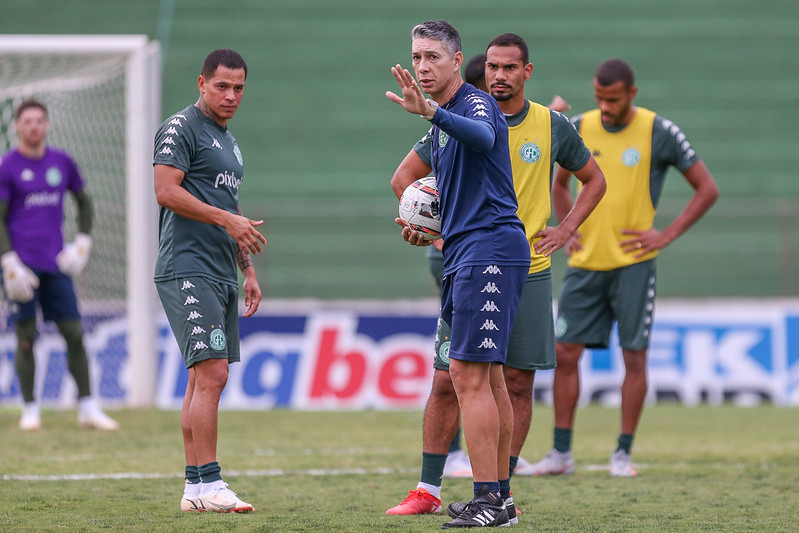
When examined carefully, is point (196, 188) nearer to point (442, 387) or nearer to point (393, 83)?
point (442, 387)

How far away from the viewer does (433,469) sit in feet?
17.7

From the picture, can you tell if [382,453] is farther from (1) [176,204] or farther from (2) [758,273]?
(2) [758,273]

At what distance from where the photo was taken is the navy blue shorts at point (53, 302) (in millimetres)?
9500

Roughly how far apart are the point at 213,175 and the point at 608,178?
2.65 m

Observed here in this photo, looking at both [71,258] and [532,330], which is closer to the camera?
[532,330]

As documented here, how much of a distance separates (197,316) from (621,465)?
2829 mm

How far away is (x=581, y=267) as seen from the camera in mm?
7109

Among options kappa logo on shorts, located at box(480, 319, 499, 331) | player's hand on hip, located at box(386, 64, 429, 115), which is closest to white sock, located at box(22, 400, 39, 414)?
kappa logo on shorts, located at box(480, 319, 499, 331)

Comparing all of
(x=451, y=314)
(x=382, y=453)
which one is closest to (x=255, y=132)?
(x=382, y=453)

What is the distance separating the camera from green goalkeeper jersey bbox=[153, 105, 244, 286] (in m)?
5.40

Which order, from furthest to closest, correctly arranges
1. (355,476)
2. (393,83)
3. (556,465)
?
1. (393,83)
2. (556,465)
3. (355,476)

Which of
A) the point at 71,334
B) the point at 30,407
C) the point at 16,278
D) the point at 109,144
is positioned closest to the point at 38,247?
the point at 16,278

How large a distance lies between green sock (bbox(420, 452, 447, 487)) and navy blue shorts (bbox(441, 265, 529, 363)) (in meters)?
0.82

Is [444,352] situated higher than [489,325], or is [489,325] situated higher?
[489,325]
